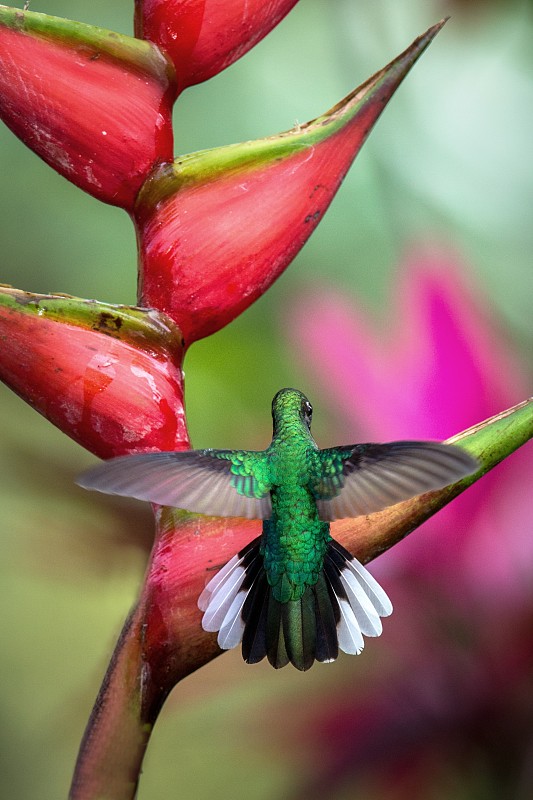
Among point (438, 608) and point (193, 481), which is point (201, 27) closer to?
point (193, 481)

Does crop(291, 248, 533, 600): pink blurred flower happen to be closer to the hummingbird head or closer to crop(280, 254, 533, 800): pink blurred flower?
crop(280, 254, 533, 800): pink blurred flower

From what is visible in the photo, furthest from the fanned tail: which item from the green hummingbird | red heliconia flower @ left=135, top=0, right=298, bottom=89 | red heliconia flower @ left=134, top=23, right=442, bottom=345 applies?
red heliconia flower @ left=135, top=0, right=298, bottom=89

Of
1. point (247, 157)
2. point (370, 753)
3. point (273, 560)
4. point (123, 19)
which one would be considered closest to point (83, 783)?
point (273, 560)

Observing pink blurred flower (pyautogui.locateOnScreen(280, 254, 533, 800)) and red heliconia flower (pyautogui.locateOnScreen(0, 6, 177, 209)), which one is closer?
red heliconia flower (pyautogui.locateOnScreen(0, 6, 177, 209))

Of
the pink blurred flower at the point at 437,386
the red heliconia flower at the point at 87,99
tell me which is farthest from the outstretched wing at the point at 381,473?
the pink blurred flower at the point at 437,386

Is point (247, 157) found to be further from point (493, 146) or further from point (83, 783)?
point (493, 146)

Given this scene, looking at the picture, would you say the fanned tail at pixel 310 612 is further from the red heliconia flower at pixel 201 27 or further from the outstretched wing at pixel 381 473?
the red heliconia flower at pixel 201 27

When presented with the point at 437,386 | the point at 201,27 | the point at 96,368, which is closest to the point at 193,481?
the point at 96,368
